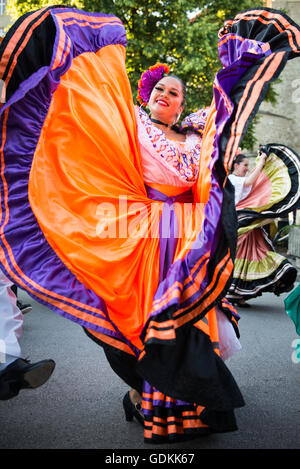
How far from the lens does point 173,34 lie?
38.4 feet

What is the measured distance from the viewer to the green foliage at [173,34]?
439 inches

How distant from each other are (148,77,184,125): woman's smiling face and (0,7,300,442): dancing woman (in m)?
0.28

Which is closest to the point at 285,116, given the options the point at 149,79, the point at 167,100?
the point at 149,79

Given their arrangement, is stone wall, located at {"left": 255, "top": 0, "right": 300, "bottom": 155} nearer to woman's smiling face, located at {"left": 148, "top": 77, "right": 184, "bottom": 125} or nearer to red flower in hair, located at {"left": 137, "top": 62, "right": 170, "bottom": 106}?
red flower in hair, located at {"left": 137, "top": 62, "right": 170, "bottom": 106}

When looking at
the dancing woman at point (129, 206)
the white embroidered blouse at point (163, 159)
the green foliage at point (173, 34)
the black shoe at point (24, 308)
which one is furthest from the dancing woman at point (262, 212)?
the green foliage at point (173, 34)

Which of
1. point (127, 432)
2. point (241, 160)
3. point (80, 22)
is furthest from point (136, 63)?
point (127, 432)

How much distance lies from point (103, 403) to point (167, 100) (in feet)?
5.88

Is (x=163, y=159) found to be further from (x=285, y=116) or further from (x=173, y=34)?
(x=285, y=116)

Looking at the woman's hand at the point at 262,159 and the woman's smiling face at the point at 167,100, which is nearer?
the woman's smiling face at the point at 167,100

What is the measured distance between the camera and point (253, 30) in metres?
2.38

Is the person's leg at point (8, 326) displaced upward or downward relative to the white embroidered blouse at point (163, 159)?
downward

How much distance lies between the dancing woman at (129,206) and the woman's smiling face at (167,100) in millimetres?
284

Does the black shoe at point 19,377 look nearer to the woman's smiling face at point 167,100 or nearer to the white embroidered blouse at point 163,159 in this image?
the white embroidered blouse at point 163,159

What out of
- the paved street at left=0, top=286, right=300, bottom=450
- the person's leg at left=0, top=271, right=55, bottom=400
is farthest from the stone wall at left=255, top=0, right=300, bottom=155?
the person's leg at left=0, top=271, right=55, bottom=400
